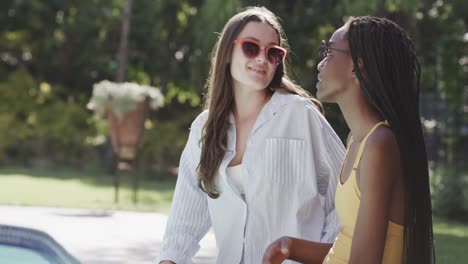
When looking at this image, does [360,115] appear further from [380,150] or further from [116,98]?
[116,98]

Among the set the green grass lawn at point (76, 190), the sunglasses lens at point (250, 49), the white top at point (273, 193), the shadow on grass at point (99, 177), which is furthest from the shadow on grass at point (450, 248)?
the shadow on grass at point (99, 177)

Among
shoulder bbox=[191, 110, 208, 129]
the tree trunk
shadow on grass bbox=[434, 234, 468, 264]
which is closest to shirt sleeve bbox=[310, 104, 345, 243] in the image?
shoulder bbox=[191, 110, 208, 129]

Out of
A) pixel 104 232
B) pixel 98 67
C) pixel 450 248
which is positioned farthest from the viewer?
pixel 98 67

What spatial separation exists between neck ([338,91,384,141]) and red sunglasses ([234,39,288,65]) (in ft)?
3.99

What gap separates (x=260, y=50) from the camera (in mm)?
3709

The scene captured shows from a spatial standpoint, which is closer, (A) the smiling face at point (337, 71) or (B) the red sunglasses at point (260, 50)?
(A) the smiling face at point (337, 71)

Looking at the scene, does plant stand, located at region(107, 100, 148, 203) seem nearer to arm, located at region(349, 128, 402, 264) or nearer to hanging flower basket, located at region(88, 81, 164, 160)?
hanging flower basket, located at region(88, 81, 164, 160)

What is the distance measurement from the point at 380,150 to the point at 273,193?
134 centimetres

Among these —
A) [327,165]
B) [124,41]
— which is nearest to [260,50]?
[327,165]

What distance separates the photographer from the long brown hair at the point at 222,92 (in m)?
3.67

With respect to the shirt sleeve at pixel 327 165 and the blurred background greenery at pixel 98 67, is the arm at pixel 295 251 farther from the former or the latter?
the blurred background greenery at pixel 98 67

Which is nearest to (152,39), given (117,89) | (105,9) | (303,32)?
(105,9)

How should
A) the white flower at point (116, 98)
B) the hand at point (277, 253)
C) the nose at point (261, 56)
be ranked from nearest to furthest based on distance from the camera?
1. the hand at point (277, 253)
2. the nose at point (261, 56)
3. the white flower at point (116, 98)

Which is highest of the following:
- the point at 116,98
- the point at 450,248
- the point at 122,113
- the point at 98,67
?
the point at 98,67
